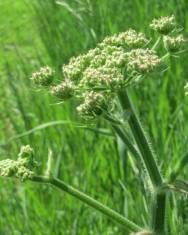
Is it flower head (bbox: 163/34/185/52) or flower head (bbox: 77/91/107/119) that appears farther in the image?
flower head (bbox: 163/34/185/52)

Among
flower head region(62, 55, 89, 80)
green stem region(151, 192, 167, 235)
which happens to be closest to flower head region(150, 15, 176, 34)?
flower head region(62, 55, 89, 80)

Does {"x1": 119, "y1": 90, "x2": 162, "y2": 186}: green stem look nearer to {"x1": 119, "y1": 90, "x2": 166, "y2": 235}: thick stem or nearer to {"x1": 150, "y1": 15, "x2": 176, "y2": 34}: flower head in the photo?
{"x1": 119, "y1": 90, "x2": 166, "y2": 235}: thick stem

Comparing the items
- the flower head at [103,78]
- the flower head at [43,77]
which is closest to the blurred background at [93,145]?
the flower head at [43,77]

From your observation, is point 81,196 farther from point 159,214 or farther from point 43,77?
point 43,77

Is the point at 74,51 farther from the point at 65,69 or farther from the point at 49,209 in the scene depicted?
the point at 65,69

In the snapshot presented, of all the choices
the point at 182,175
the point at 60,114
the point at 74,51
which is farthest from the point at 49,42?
the point at 182,175

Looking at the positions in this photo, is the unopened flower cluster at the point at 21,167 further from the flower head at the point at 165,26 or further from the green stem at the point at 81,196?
the flower head at the point at 165,26
